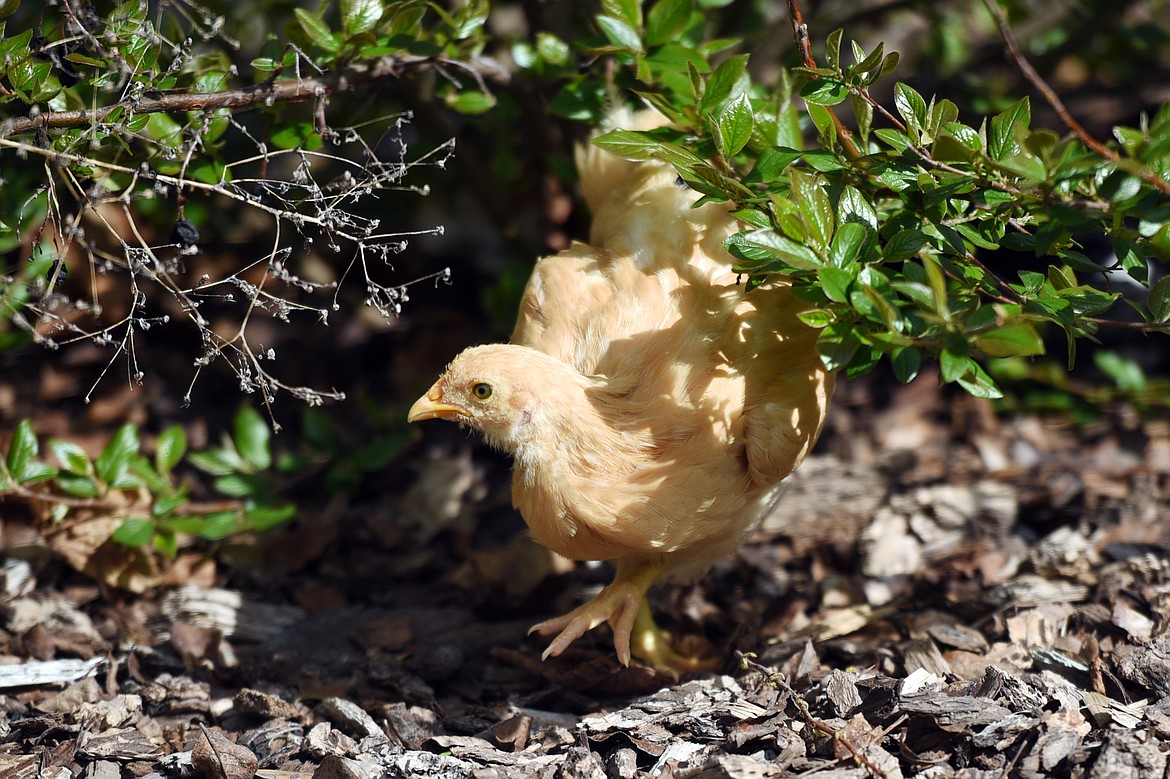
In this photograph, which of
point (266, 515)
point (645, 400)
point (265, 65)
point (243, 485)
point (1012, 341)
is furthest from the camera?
point (243, 485)

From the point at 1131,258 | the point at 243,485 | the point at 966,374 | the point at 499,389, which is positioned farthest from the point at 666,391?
the point at 243,485

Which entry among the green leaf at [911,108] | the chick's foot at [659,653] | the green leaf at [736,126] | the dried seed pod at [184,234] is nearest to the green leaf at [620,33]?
the green leaf at [736,126]

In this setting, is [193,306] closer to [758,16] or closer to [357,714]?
[357,714]

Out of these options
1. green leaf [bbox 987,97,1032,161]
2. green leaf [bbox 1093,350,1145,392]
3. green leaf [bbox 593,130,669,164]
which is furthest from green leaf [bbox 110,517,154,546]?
green leaf [bbox 1093,350,1145,392]

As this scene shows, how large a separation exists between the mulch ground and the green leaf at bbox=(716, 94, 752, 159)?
1563 mm

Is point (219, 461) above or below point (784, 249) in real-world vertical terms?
below

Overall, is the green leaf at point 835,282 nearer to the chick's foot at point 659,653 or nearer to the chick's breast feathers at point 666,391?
the chick's breast feathers at point 666,391

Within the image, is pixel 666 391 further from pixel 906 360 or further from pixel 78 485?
pixel 78 485

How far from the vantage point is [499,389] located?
9.27ft

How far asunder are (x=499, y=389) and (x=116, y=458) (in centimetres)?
174

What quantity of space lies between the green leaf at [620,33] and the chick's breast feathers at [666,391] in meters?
0.45

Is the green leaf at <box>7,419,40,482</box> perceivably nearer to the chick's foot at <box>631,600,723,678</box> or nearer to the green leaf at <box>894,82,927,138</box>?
the chick's foot at <box>631,600,723,678</box>

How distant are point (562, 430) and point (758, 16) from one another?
110 inches

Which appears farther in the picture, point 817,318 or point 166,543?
point 166,543
